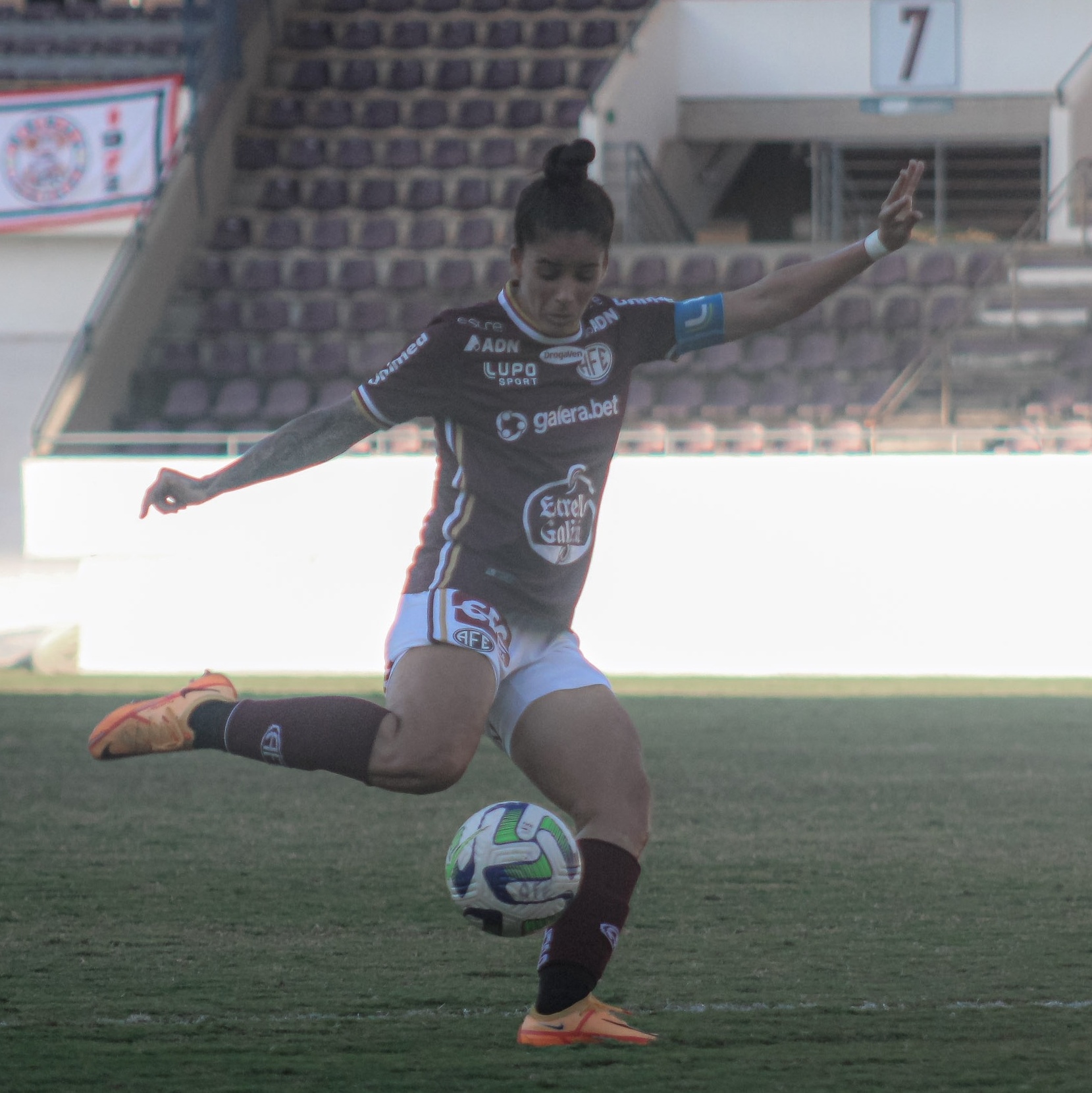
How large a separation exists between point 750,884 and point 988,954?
89 centimetres

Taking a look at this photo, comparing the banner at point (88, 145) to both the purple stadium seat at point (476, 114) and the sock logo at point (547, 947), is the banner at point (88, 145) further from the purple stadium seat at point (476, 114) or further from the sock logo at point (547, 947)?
the sock logo at point (547, 947)

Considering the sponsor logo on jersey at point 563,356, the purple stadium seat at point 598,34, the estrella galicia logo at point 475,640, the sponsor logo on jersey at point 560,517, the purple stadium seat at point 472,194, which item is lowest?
the purple stadium seat at point 472,194

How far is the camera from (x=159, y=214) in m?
14.8

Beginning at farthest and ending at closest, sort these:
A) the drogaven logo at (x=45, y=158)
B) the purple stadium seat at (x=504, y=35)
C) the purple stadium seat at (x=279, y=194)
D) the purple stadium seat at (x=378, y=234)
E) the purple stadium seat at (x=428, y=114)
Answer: the purple stadium seat at (x=504, y=35) → the purple stadium seat at (x=428, y=114) → the drogaven logo at (x=45, y=158) → the purple stadium seat at (x=279, y=194) → the purple stadium seat at (x=378, y=234)

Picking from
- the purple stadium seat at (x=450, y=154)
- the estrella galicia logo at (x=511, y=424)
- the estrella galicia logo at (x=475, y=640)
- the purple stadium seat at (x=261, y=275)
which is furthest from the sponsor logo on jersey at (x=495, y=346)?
the purple stadium seat at (x=450, y=154)

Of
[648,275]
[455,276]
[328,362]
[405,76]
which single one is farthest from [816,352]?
[405,76]

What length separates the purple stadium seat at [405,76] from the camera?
56.0ft

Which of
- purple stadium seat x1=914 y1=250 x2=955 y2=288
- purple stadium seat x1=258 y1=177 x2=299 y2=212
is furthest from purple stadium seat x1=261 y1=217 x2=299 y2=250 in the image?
purple stadium seat x1=914 y1=250 x2=955 y2=288

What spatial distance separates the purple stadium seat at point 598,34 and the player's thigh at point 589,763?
1530 centimetres

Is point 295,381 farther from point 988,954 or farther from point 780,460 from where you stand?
point 988,954

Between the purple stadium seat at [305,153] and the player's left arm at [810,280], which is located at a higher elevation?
the player's left arm at [810,280]

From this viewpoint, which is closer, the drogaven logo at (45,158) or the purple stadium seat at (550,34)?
the drogaven logo at (45,158)

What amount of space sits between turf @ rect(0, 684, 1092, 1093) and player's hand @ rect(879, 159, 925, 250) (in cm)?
143

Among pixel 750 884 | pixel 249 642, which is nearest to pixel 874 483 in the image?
pixel 249 642
